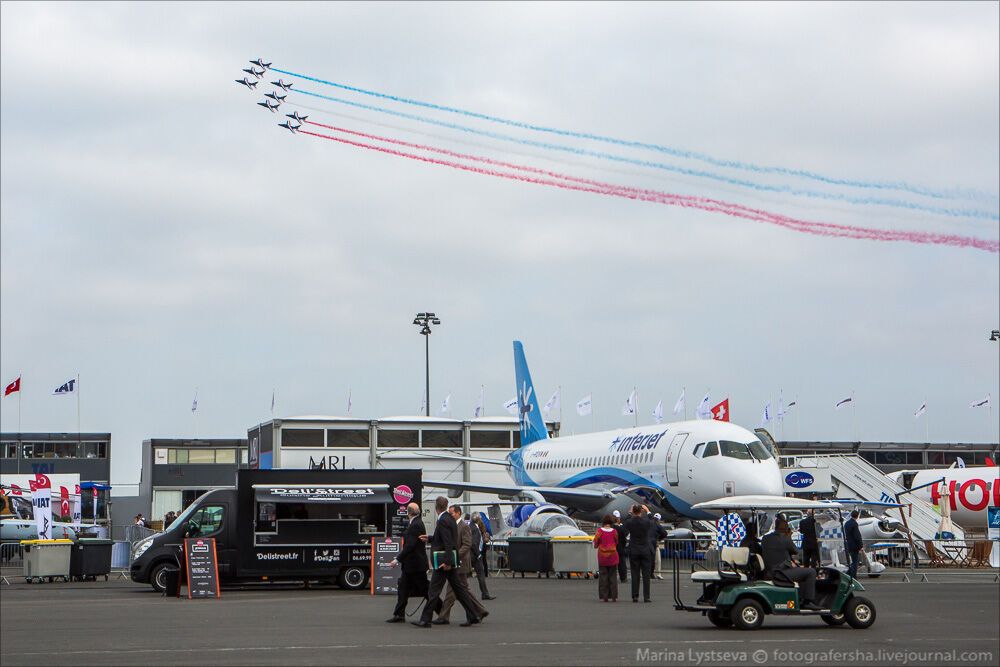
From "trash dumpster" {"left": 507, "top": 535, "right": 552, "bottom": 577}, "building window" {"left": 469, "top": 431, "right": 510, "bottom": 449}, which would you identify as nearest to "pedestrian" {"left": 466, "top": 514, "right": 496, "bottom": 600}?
"trash dumpster" {"left": 507, "top": 535, "right": 552, "bottom": 577}

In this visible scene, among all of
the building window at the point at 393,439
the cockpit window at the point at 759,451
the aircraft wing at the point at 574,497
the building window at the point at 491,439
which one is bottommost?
the aircraft wing at the point at 574,497

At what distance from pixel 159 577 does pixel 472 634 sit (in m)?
11.6

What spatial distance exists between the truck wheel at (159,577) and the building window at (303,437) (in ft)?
60.8

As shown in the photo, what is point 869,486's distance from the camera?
142 ft

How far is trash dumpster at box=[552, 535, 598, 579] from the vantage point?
3159 cm

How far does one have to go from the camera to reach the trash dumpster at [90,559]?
3083cm

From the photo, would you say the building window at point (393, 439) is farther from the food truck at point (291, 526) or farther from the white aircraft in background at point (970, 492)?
the food truck at point (291, 526)

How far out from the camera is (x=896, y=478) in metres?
53.9

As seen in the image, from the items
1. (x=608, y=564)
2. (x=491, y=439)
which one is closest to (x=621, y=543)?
(x=608, y=564)

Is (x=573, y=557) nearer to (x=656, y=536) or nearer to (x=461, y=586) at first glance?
(x=656, y=536)

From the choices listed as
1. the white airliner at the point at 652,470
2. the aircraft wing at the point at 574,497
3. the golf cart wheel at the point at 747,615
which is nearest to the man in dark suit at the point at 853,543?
the white airliner at the point at 652,470

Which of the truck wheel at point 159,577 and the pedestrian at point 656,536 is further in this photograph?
the truck wheel at point 159,577

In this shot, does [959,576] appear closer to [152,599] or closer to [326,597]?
[326,597]

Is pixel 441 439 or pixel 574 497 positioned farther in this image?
pixel 441 439
